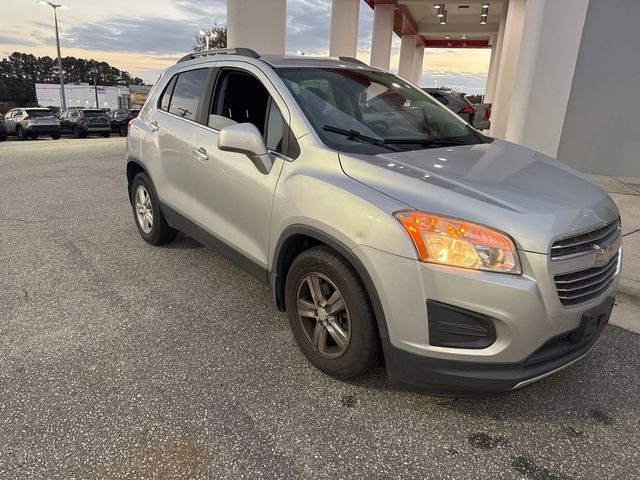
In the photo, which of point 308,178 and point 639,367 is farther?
point 639,367

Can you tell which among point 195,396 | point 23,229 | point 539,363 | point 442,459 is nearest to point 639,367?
point 539,363

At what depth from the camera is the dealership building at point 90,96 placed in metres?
57.3

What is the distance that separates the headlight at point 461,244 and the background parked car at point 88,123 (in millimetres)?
26613

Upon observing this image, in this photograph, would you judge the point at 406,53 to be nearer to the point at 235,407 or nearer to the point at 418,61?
the point at 418,61

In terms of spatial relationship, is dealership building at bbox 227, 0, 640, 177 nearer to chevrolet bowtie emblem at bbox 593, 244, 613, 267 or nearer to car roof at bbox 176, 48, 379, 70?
car roof at bbox 176, 48, 379, 70

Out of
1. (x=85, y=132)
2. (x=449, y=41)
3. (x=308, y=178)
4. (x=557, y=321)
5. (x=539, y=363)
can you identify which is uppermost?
A: (x=449, y=41)

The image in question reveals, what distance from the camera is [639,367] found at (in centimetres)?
305

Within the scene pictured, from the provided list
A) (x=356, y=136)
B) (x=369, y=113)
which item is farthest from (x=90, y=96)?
(x=356, y=136)

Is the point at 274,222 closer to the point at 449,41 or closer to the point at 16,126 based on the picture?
the point at 16,126

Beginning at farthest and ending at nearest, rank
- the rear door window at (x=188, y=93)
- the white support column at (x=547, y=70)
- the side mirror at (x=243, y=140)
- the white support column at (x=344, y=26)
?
the white support column at (x=344, y=26) < the white support column at (x=547, y=70) < the rear door window at (x=188, y=93) < the side mirror at (x=243, y=140)

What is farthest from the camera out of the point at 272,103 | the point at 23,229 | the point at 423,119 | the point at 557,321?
the point at 23,229

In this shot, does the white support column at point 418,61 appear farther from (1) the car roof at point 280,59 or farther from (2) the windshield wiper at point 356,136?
(2) the windshield wiper at point 356,136

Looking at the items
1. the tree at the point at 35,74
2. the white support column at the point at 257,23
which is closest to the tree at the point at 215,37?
the white support column at the point at 257,23

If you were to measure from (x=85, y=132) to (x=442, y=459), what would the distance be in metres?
27.2
